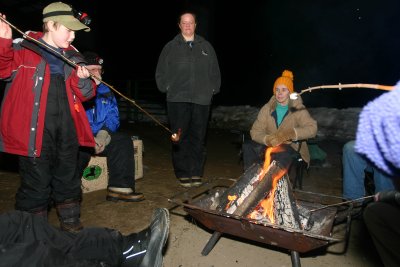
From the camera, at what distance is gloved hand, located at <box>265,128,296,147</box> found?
4234mm

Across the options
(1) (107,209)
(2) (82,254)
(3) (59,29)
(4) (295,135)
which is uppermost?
(3) (59,29)

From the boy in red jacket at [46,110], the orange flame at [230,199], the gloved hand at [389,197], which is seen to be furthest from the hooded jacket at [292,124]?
the boy in red jacket at [46,110]

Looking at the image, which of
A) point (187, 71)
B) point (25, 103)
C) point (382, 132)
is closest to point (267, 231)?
point (382, 132)

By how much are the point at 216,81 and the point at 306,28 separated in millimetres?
34225

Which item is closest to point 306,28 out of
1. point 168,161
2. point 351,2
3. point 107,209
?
point 351,2

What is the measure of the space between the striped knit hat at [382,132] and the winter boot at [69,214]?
306 centimetres

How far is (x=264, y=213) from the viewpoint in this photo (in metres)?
3.18

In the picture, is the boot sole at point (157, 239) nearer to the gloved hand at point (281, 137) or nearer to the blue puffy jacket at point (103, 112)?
the blue puffy jacket at point (103, 112)

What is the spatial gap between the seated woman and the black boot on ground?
2.08 meters

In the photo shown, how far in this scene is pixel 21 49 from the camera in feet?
9.49

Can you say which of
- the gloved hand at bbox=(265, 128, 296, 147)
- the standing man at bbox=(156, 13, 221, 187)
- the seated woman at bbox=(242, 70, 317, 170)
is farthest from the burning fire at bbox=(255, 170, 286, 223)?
the standing man at bbox=(156, 13, 221, 187)

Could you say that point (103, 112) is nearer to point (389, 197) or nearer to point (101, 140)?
point (101, 140)

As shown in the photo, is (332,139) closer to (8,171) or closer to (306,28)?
(8,171)

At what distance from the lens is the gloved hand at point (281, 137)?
423 centimetres
